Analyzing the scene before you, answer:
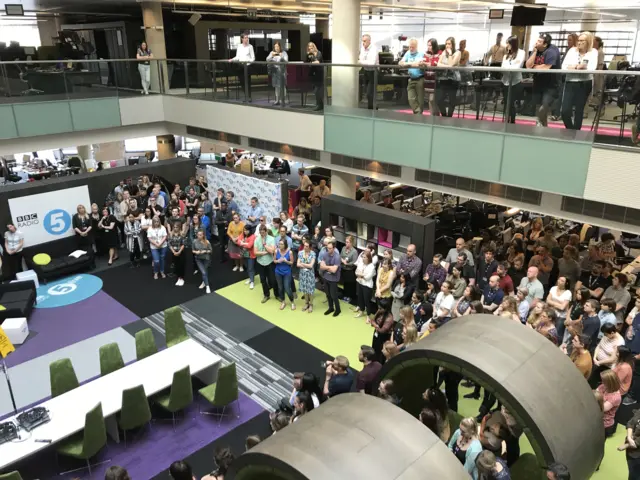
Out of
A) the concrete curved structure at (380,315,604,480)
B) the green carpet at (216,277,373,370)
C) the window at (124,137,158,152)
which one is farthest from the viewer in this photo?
the window at (124,137,158,152)

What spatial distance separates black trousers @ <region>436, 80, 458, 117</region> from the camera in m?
9.96

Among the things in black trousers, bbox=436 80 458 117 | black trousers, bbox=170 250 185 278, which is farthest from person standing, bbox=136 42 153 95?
black trousers, bbox=436 80 458 117

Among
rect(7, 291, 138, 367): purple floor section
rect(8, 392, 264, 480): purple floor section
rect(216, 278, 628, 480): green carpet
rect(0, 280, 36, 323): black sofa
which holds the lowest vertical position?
rect(7, 291, 138, 367): purple floor section

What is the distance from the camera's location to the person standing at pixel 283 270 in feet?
35.5

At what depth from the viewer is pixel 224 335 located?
33.7ft

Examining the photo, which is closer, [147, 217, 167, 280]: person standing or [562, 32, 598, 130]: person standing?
[562, 32, 598, 130]: person standing

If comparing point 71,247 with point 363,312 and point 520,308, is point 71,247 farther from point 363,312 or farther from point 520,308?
point 520,308

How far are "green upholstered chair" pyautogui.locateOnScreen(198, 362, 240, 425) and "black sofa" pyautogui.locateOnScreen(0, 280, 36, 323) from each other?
16.9 feet

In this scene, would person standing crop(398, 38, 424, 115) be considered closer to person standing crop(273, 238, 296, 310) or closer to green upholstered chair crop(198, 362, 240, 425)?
person standing crop(273, 238, 296, 310)

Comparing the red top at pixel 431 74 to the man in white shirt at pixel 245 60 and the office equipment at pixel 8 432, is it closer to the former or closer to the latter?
the man in white shirt at pixel 245 60

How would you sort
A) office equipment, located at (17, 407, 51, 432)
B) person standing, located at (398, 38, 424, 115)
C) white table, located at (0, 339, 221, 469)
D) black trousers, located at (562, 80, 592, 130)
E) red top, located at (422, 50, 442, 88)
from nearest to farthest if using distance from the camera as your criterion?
white table, located at (0, 339, 221, 469)
office equipment, located at (17, 407, 51, 432)
black trousers, located at (562, 80, 592, 130)
red top, located at (422, 50, 442, 88)
person standing, located at (398, 38, 424, 115)

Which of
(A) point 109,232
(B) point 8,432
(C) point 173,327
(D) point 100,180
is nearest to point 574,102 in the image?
(C) point 173,327

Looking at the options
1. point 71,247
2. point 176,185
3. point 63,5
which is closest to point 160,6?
point 63,5

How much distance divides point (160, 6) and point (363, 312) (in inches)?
530
